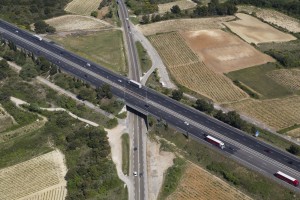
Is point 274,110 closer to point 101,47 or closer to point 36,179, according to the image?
point 36,179

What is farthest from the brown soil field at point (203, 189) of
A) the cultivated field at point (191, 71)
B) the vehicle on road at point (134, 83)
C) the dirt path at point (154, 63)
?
the dirt path at point (154, 63)

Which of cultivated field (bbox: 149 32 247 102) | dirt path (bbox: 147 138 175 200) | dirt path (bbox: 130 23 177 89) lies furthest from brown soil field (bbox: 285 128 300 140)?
dirt path (bbox: 130 23 177 89)

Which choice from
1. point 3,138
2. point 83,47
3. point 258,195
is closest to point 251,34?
point 83,47

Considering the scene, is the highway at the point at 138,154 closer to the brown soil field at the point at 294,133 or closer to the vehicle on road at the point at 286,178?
the vehicle on road at the point at 286,178

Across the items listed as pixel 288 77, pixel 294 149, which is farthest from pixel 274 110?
pixel 288 77

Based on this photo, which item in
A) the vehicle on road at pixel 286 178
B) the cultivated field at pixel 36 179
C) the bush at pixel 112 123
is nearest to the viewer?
the vehicle on road at pixel 286 178

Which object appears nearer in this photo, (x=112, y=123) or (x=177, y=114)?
(x=112, y=123)

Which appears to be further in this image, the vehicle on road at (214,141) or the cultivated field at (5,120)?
the cultivated field at (5,120)
